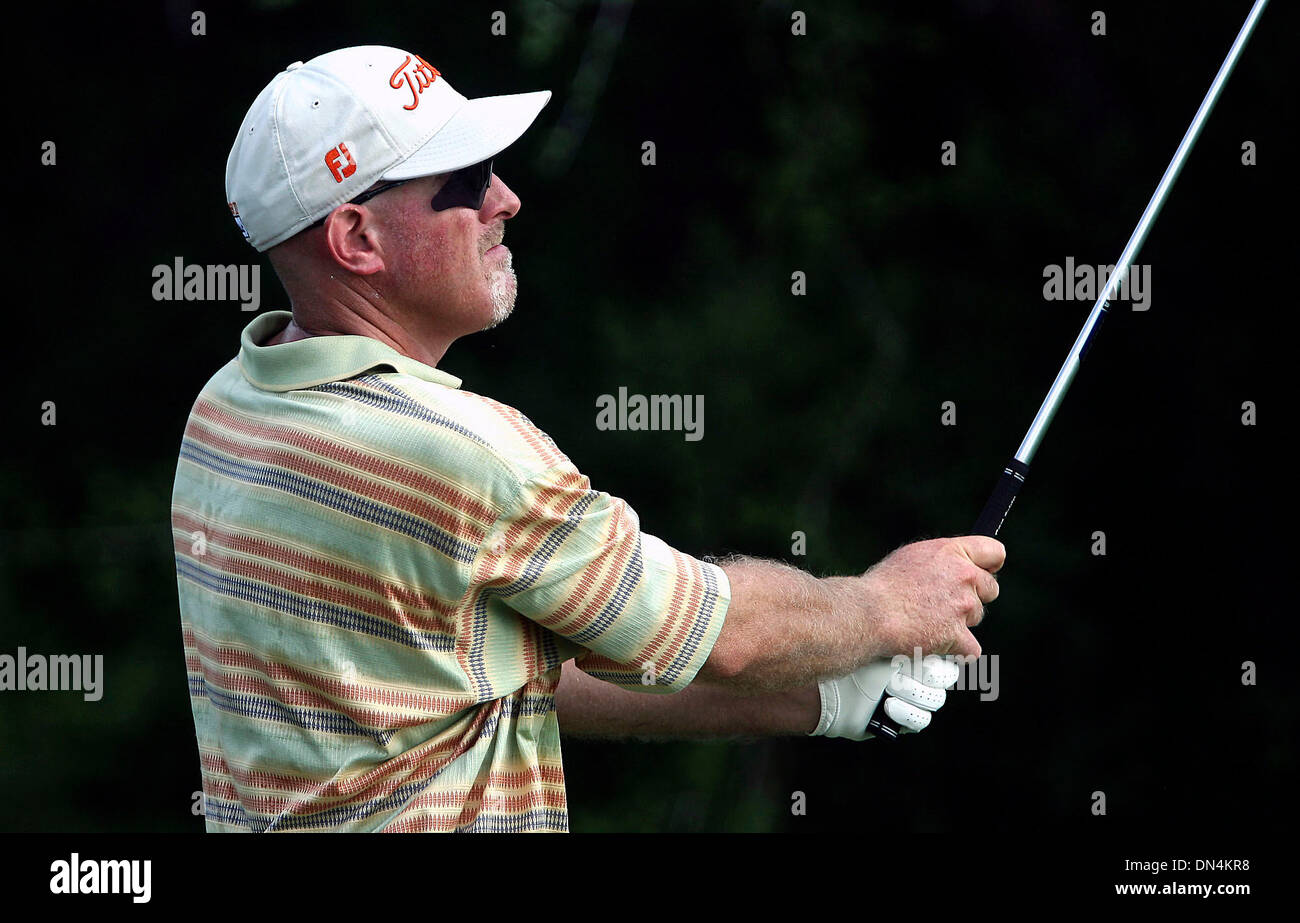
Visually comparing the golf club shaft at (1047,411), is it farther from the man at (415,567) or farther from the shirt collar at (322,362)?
the shirt collar at (322,362)

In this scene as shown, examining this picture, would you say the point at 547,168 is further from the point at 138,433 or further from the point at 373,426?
the point at 373,426

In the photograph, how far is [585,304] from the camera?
15.9ft

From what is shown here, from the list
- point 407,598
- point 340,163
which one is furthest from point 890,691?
point 340,163

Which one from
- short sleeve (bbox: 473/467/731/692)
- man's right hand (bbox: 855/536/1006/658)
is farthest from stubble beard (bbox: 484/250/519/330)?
man's right hand (bbox: 855/536/1006/658)

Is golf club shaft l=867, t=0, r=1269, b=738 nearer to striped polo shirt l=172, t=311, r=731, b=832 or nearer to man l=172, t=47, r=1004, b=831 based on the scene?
man l=172, t=47, r=1004, b=831

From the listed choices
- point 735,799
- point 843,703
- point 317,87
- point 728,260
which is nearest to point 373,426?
point 317,87

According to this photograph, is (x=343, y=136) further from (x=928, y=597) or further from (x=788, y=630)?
(x=928, y=597)

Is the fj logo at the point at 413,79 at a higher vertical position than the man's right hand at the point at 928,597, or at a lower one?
higher

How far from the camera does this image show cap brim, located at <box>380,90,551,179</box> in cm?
210

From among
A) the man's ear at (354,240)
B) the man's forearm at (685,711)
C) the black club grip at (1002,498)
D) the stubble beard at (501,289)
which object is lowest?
the man's forearm at (685,711)

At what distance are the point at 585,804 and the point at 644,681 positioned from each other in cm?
329

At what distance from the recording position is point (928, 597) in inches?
84.7

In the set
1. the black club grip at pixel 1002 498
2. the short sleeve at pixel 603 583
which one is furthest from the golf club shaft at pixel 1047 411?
the short sleeve at pixel 603 583

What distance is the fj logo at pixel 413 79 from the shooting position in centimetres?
211
